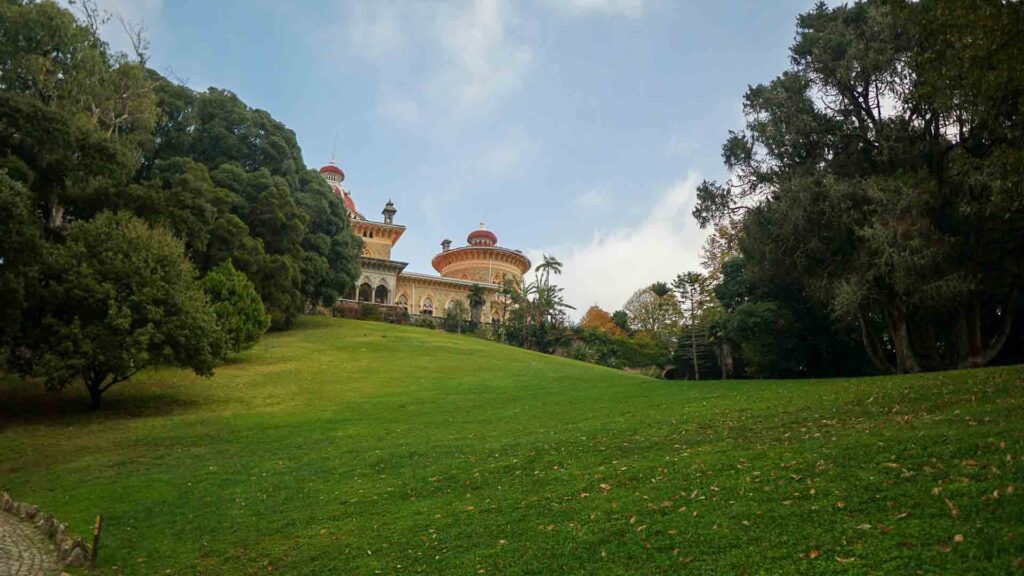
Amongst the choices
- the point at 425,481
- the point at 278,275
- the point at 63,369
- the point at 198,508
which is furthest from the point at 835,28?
the point at 278,275

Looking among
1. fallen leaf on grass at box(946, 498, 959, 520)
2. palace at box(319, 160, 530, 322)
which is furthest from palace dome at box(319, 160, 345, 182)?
fallen leaf on grass at box(946, 498, 959, 520)

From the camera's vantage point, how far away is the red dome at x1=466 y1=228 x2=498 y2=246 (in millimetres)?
78938

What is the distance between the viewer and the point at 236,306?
96.6 ft

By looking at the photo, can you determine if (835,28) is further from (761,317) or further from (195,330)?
(195,330)

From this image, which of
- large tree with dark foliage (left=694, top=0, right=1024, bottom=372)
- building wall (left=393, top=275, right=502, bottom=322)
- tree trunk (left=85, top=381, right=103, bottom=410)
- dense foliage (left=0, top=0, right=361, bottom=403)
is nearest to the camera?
large tree with dark foliage (left=694, top=0, right=1024, bottom=372)

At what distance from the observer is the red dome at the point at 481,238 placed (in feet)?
259

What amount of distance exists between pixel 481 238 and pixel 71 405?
194 feet

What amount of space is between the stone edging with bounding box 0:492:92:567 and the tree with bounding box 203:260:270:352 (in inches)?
608

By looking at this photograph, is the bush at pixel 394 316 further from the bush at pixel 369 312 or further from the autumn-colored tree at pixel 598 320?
the autumn-colored tree at pixel 598 320

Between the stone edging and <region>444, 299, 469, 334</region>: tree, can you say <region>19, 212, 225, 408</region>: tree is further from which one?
<region>444, 299, 469, 334</region>: tree

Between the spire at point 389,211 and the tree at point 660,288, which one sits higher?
the spire at point 389,211

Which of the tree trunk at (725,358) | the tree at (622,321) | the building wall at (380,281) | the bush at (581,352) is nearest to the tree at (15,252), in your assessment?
the tree trunk at (725,358)

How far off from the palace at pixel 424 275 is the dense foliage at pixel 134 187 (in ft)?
40.3

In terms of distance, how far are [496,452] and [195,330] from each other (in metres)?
13.3
